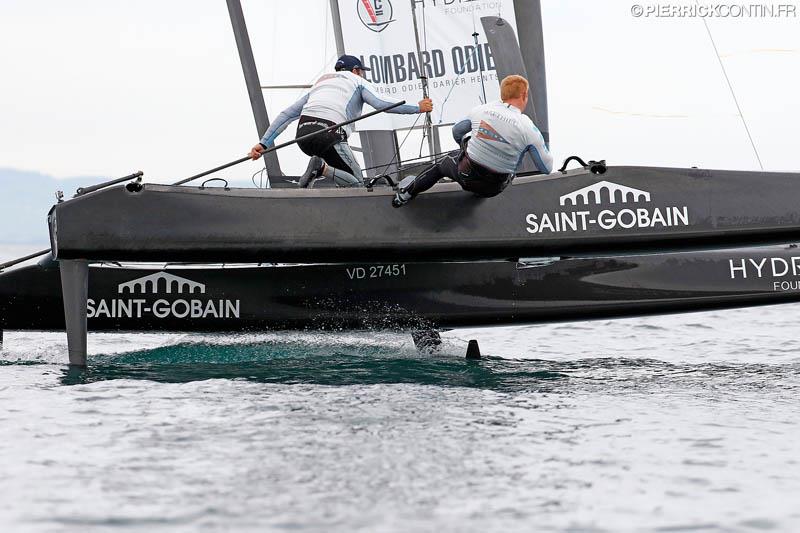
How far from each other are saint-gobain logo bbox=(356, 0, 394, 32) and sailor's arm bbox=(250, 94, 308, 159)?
3188mm

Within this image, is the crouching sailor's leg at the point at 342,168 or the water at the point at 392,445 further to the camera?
the crouching sailor's leg at the point at 342,168

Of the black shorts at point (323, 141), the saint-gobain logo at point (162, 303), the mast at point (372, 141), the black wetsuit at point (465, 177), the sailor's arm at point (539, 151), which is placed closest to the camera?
the sailor's arm at point (539, 151)

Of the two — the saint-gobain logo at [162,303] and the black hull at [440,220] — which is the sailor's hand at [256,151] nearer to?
the black hull at [440,220]

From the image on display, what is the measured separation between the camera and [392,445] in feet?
13.1

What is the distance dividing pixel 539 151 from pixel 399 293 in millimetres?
1887

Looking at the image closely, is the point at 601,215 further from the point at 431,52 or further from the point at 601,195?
the point at 431,52

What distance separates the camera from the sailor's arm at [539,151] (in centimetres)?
609

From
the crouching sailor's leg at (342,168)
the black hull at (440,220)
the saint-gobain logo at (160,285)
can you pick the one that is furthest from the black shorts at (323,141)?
the saint-gobain logo at (160,285)

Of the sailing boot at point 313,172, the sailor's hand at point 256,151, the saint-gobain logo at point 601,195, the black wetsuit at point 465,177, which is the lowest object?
the saint-gobain logo at point 601,195

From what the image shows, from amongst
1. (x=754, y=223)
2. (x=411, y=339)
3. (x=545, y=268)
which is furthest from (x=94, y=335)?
(x=754, y=223)

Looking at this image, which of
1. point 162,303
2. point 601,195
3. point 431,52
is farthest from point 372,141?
point 601,195

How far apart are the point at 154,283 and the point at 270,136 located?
1356 mm

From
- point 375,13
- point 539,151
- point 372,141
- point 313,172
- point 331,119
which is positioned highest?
point 375,13

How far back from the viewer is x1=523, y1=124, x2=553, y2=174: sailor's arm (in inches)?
240
